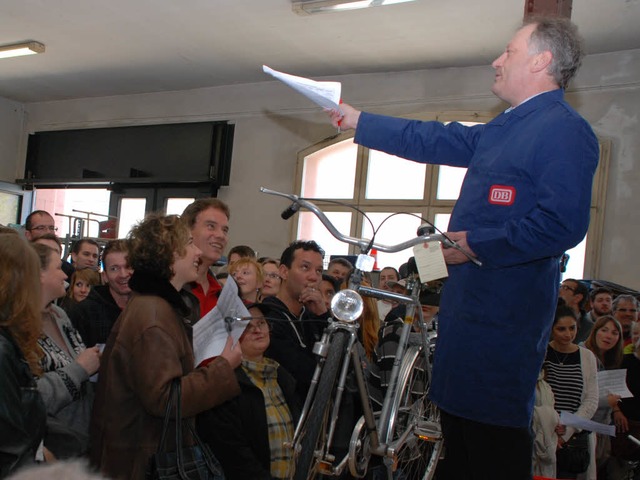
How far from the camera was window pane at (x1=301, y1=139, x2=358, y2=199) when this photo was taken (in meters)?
9.11

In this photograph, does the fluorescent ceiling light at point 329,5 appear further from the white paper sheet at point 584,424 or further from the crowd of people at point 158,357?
the white paper sheet at point 584,424

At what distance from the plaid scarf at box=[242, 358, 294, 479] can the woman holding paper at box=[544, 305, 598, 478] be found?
2.29 metres

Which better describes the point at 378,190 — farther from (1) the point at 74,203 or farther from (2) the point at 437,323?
(2) the point at 437,323

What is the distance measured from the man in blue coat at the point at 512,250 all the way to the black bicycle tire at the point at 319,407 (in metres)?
0.36

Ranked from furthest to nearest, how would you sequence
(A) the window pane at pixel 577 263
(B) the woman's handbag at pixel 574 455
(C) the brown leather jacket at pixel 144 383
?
(A) the window pane at pixel 577 263, (B) the woman's handbag at pixel 574 455, (C) the brown leather jacket at pixel 144 383

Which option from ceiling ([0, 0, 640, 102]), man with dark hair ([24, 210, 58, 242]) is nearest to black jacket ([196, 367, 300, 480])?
man with dark hair ([24, 210, 58, 242])

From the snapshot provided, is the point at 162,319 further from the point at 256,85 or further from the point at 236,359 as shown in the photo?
the point at 256,85

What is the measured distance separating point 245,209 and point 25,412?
25.9ft

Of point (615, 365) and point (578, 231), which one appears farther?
point (615, 365)

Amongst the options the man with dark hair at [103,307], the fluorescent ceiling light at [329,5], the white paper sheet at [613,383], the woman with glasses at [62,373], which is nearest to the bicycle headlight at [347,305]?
the woman with glasses at [62,373]

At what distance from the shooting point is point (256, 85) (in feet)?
31.7

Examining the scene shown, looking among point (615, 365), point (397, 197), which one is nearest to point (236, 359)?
point (615, 365)

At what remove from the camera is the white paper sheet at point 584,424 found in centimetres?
386

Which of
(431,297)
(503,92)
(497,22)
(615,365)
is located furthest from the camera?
(497,22)
